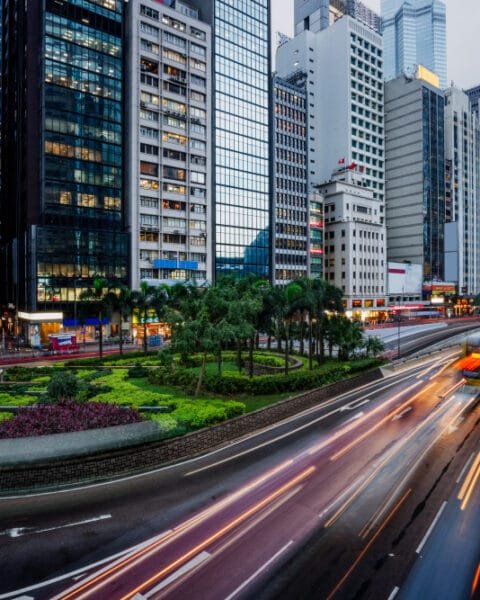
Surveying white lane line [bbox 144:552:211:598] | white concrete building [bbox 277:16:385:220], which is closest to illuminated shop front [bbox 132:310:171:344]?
white lane line [bbox 144:552:211:598]

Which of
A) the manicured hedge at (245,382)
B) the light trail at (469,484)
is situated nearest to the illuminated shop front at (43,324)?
the manicured hedge at (245,382)

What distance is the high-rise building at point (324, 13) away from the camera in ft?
458

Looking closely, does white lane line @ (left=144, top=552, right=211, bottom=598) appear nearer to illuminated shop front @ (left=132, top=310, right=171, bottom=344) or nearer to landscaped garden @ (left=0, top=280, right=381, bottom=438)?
landscaped garden @ (left=0, top=280, right=381, bottom=438)

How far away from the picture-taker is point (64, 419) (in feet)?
77.2

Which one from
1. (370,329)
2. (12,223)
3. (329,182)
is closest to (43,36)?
(12,223)

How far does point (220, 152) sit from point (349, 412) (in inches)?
3297

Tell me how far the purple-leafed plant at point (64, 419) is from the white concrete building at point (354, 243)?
10326cm

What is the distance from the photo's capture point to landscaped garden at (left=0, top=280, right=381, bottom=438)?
2475 centimetres

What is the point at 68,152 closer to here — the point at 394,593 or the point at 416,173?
the point at 394,593

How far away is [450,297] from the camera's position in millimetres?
151625

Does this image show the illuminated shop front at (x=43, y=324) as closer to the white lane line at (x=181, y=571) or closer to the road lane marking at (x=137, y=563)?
the road lane marking at (x=137, y=563)

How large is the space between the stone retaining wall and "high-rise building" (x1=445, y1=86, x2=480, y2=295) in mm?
152318

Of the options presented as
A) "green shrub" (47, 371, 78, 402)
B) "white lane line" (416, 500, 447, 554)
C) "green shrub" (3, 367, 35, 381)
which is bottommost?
"white lane line" (416, 500, 447, 554)

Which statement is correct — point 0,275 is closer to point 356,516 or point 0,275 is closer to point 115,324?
point 115,324
